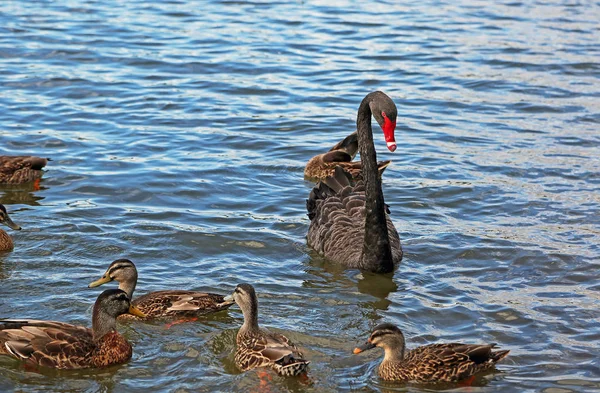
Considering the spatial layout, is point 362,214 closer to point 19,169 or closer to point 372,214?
point 372,214

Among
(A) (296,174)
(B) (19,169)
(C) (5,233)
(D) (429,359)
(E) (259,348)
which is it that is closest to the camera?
(D) (429,359)

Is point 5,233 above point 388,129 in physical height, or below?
below

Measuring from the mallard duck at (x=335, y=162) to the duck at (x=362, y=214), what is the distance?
4.17 ft

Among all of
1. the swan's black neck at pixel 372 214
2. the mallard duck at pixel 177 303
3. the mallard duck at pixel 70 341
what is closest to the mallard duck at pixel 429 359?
the mallard duck at pixel 177 303

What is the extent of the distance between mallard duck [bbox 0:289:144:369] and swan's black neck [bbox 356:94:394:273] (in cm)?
271

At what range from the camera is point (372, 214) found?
10.0 metres

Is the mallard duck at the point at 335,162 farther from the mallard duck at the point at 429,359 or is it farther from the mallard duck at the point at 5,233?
the mallard duck at the point at 429,359

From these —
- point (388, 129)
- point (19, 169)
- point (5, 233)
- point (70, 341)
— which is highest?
point (388, 129)

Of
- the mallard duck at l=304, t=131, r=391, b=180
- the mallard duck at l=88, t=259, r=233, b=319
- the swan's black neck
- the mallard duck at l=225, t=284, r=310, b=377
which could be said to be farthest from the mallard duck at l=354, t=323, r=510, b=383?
the mallard duck at l=304, t=131, r=391, b=180

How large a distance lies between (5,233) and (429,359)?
4.59m

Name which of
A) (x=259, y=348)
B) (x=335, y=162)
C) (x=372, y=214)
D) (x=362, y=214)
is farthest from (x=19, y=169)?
(x=259, y=348)

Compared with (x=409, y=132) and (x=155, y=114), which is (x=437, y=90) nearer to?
(x=409, y=132)

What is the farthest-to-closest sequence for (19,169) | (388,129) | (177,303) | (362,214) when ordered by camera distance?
(19,169) → (362,214) → (388,129) → (177,303)

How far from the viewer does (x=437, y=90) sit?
16.3 meters
